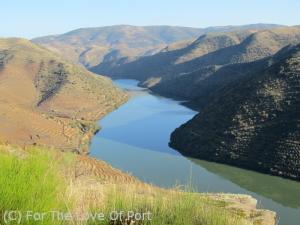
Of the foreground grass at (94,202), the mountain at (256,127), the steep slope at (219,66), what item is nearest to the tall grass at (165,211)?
the foreground grass at (94,202)

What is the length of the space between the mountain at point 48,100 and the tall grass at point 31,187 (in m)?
53.4

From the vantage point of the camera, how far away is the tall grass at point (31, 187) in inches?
212

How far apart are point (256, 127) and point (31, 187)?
5263 cm

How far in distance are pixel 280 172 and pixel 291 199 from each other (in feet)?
20.2

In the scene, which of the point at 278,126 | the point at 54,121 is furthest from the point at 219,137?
the point at 54,121

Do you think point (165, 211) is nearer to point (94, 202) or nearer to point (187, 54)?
point (94, 202)

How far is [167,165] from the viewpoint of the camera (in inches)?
2101

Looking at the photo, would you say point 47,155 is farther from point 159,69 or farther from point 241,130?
point 159,69

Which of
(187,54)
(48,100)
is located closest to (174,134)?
(48,100)

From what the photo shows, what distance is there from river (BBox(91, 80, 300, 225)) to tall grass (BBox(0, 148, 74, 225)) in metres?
18.1

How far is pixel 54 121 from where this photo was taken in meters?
73.8

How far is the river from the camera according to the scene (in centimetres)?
4294

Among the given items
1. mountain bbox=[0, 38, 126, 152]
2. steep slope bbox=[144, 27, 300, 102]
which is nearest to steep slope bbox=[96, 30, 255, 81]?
→ steep slope bbox=[144, 27, 300, 102]

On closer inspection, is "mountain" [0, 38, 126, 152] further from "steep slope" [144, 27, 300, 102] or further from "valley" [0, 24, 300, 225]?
"steep slope" [144, 27, 300, 102]
